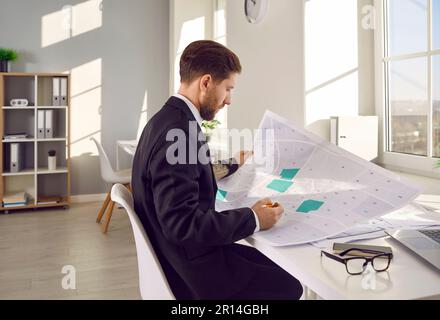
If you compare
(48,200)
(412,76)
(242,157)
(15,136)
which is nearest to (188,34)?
(15,136)

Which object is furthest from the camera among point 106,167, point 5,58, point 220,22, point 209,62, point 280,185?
point 220,22

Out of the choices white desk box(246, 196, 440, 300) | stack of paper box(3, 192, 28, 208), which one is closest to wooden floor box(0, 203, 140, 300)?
stack of paper box(3, 192, 28, 208)

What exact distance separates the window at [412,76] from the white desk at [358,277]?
50.5 inches

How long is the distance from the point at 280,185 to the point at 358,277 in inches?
20.5

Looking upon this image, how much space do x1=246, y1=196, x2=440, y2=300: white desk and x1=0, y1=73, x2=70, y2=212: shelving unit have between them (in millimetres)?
4098

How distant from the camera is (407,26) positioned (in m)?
2.05

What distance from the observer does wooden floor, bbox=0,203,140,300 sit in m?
2.39

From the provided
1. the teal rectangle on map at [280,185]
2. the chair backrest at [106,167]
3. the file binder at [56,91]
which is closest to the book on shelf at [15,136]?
the file binder at [56,91]

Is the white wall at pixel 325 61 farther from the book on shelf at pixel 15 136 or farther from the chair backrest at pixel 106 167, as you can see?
the book on shelf at pixel 15 136

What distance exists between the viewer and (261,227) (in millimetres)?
975

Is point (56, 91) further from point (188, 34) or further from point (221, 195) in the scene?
point (221, 195)

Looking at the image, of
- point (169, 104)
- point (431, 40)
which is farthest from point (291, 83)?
point (169, 104)

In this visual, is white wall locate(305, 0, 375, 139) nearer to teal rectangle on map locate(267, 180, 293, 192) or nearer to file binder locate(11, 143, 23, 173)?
teal rectangle on map locate(267, 180, 293, 192)
